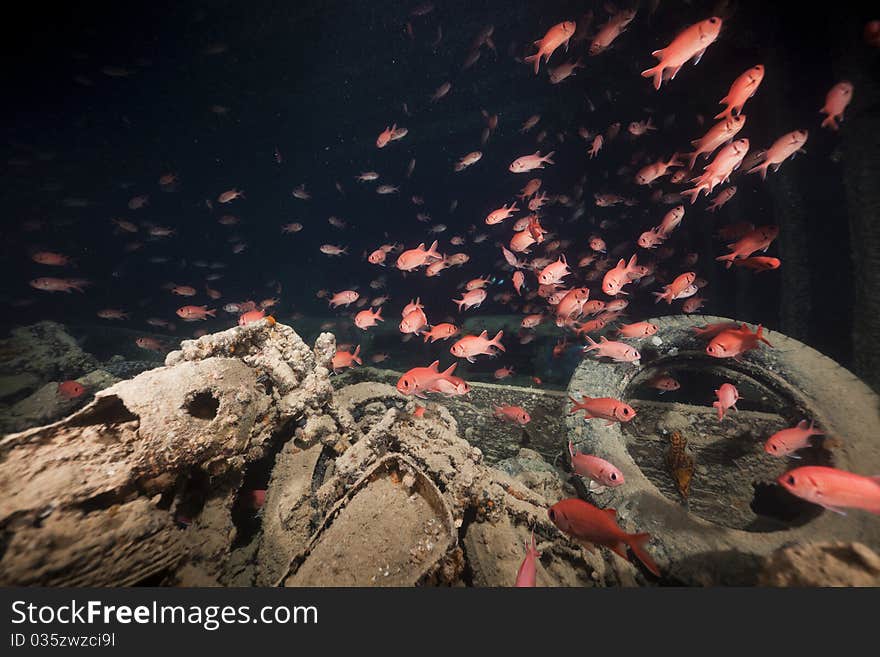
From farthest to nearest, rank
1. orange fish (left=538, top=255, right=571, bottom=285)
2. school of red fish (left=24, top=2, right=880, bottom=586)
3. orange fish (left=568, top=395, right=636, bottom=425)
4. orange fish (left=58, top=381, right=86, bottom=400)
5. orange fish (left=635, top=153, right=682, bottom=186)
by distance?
orange fish (left=635, top=153, right=682, bottom=186) < orange fish (left=58, top=381, right=86, bottom=400) < orange fish (left=538, top=255, right=571, bottom=285) < orange fish (left=568, top=395, right=636, bottom=425) < school of red fish (left=24, top=2, right=880, bottom=586)

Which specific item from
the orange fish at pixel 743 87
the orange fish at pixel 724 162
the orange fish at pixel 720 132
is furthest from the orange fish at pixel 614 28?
the orange fish at pixel 724 162

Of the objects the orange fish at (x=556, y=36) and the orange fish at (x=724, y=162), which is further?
the orange fish at (x=556, y=36)

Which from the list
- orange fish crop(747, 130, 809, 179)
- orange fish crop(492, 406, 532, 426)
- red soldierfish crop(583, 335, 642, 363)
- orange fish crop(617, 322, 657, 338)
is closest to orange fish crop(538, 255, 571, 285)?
red soldierfish crop(583, 335, 642, 363)

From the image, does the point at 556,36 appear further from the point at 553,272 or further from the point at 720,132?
the point at 553,272

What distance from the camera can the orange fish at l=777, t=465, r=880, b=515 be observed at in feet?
7.13

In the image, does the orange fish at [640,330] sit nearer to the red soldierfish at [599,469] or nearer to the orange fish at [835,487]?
the red soldierfish at [599,469]

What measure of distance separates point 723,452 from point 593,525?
390 centimetres

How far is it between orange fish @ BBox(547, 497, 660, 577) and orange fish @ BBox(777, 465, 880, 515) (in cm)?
117

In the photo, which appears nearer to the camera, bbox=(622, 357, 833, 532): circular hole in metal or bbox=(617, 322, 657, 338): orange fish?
bbox=(622, 357, 833, 532): circular hole in metal

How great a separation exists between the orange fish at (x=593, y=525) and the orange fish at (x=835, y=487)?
3.82 ft

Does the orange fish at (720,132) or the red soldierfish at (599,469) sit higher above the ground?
the orange fish at (720,132)

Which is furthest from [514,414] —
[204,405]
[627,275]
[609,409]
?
[204,405]

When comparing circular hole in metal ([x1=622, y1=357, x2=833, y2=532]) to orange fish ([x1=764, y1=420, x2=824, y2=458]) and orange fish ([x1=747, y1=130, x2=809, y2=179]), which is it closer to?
orange fish ([x1=764, y1=420, x2=824, y2=458])

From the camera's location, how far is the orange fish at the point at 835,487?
217 cm
